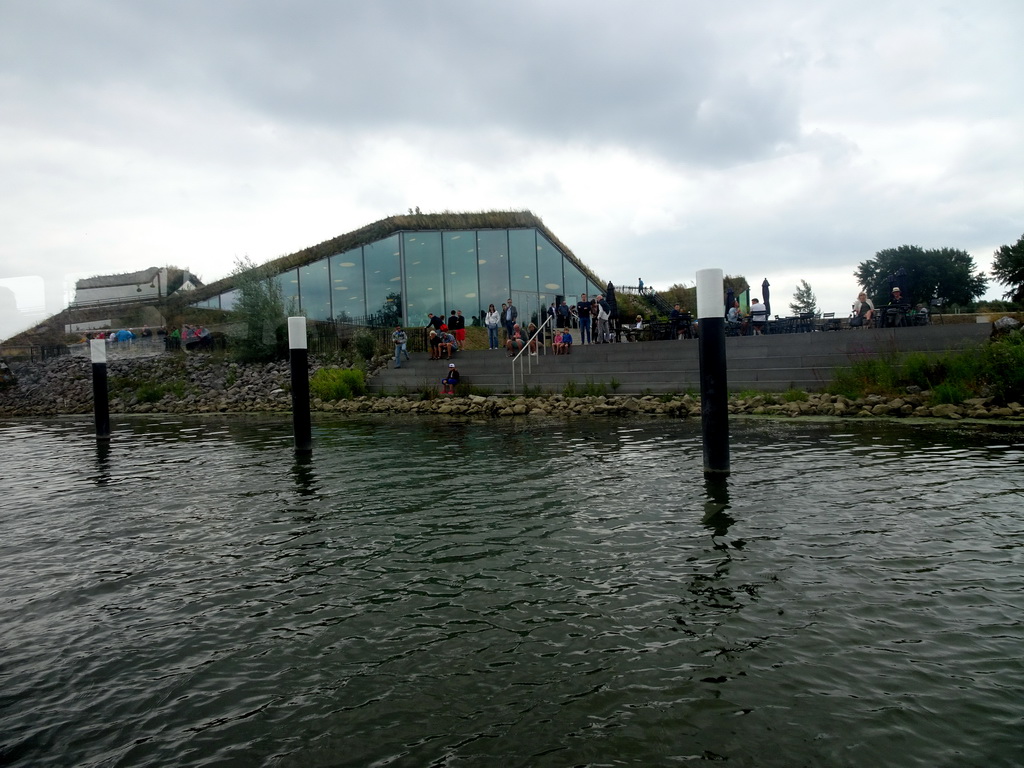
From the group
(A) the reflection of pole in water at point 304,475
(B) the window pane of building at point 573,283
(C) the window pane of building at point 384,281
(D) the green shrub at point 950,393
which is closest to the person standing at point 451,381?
(C) the window pane of building at point 384,281

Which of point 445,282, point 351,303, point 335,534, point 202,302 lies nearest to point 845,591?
point 335,534

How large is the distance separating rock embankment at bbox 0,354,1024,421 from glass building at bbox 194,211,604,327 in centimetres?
487

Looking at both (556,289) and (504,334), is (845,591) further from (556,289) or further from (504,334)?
(556,289)

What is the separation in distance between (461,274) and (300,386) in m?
19.6

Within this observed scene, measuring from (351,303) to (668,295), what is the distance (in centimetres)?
1659

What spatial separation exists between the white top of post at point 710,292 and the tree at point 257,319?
23367mm

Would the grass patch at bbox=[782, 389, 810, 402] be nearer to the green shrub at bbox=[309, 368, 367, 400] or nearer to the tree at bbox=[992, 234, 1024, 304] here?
the green shrub at bbox=[309, 368, 367, 400]

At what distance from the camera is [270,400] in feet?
79.7

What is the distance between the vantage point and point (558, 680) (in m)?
3.32

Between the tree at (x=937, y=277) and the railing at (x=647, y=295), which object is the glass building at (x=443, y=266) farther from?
the tree at (x=937, y=277)

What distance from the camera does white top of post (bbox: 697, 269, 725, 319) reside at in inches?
324

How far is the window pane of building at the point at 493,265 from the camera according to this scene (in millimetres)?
31062

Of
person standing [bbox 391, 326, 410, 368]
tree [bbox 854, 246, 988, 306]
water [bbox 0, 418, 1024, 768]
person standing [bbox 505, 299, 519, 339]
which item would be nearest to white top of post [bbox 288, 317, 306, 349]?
water [bbox 0, 418, 1024, 768]

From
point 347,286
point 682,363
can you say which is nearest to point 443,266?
point 347,286
